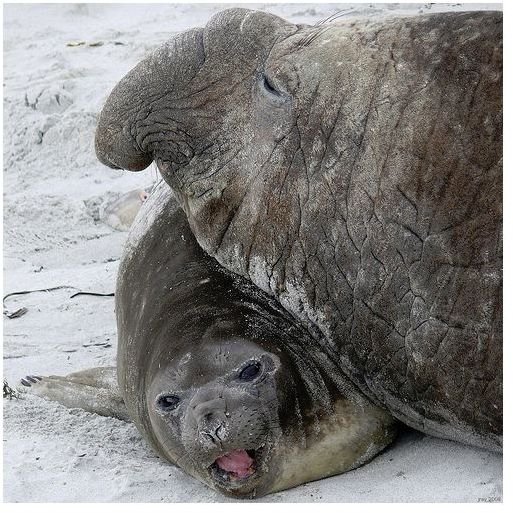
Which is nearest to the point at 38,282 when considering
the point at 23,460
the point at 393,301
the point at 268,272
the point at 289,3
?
the point at 23,460

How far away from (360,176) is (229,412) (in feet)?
3.48

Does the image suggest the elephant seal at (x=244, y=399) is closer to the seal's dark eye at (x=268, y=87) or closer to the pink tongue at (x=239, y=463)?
the pink tongue at (x=239, y=463)

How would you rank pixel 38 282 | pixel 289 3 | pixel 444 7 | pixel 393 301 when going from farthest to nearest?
1. pixel 289 3
2. pixel 444 7
3. pixel 38 282
4. pixel 393 301

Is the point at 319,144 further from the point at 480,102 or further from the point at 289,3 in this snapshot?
the point at 289,3

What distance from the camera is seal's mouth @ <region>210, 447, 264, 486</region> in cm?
477

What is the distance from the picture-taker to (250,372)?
4.82m

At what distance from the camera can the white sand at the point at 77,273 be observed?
4.78 m

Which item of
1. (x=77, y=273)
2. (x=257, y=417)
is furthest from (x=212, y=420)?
(x=77, y=273)

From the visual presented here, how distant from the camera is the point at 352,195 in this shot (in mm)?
4660

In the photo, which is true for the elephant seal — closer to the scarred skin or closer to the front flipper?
the scarred skin

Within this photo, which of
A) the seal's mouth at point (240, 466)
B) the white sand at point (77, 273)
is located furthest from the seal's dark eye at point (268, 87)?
the white sand at point (77, 273)

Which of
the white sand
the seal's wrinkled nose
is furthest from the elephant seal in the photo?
the white sand

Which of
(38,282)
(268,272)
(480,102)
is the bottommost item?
(38,282)

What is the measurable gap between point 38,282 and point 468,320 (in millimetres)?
3877
